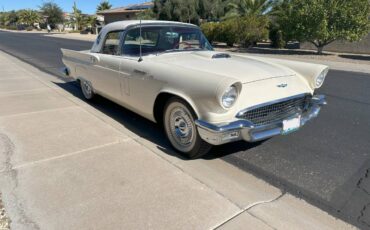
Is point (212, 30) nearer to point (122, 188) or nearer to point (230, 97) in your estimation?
point (230, 97)

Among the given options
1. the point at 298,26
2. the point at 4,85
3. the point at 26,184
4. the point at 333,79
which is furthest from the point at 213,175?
the point at 298,26

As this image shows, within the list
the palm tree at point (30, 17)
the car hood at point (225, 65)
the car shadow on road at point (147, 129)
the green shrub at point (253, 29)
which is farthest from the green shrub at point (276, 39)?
the palm tree at point (30, 17)

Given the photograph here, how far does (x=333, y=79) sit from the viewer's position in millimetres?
9117

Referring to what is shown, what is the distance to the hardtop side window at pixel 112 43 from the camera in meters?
4.67

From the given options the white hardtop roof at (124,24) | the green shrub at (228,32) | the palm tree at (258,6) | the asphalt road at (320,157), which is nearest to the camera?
the asphalt road at (320,157)

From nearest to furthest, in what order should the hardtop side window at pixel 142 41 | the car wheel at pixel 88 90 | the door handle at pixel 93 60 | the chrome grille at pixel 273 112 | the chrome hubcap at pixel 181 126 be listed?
the chrome grille at pixel 273 112, the chrome hubcap at pixel 181 126, the hardtop side window at pixel 142 41, the door handle at pixel 93 60, the car wheel at pixel 88 90

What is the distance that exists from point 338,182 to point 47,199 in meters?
2.84

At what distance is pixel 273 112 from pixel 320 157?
90cm

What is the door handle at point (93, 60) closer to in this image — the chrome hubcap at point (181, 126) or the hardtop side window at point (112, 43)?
the hardtop side window at point (112, 43)

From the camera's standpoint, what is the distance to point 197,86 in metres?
3.11

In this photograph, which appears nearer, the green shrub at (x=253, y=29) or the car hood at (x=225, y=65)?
the car hood at (x=225, y=65)

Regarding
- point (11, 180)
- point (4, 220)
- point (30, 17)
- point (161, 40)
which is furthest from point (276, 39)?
point (30, 17)

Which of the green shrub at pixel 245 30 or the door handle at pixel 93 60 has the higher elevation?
the green shrub at pixel 245 30

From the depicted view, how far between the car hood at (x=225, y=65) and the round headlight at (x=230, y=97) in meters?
0.14
